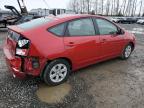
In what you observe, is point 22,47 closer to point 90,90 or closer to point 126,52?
point 90,90

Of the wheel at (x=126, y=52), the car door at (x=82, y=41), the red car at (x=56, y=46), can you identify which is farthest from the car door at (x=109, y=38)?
the wheel at (x=126, y=52)

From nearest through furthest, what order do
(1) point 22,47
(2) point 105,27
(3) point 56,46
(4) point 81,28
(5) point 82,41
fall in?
1. (1) point 22,47
2. (3) point 56,46
3. (5) point 82,41
4. (4) point 81,28
5. (2) point 105,27

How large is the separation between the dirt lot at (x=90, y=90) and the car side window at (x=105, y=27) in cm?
103

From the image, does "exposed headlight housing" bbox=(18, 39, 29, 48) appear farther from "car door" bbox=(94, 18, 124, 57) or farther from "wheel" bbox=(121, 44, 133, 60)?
"wheel" bbox=(121, 44, 133, 60)

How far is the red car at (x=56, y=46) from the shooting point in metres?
4.14

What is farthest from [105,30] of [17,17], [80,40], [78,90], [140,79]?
[17,17]

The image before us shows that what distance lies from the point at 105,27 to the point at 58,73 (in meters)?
2.00

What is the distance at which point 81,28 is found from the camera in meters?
5.02

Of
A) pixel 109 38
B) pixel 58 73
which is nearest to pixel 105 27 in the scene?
pixel 109 38

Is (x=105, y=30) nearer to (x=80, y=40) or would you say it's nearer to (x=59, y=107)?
(x=80, y=40)

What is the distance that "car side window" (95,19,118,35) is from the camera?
5.46 metres

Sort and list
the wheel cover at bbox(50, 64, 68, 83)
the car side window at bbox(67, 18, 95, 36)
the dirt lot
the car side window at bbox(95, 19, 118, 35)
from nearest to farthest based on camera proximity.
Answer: the dirt lot
the wheel cover at bbox(50, 64, 68, 83)
the car side window at bbox(67, 18, 95, 36)
the car side window at bbox(95, 19, 118, 35)

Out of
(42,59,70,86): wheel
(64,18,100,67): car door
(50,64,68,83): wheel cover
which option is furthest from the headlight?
(64,18,100,67): car door

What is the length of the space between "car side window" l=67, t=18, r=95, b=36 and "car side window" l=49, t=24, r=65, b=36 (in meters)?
0.16
